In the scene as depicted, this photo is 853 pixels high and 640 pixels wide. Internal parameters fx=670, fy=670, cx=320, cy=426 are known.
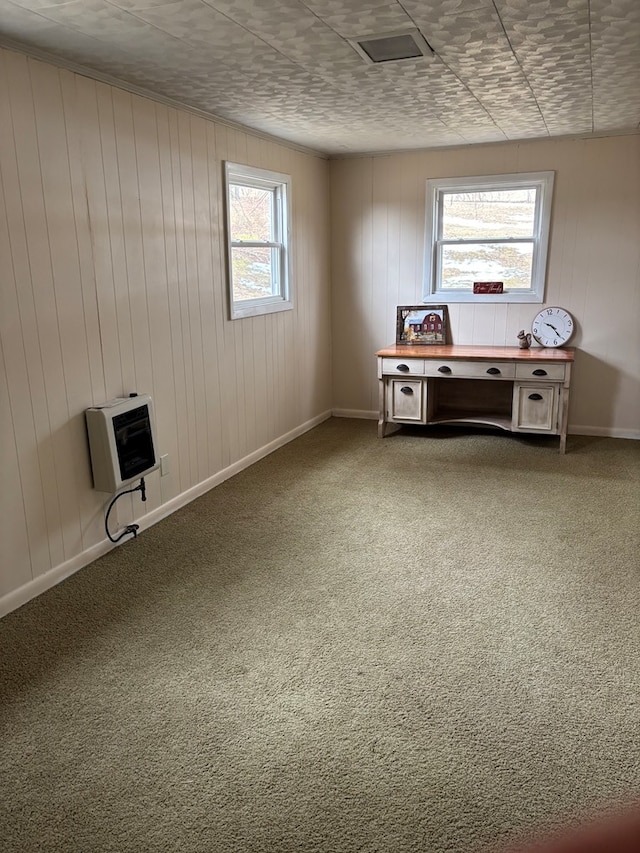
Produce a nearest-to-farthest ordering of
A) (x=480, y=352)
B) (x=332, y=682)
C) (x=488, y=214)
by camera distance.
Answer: (x=332, y=682)
(x=480, y=352)
(x=488, y=214)

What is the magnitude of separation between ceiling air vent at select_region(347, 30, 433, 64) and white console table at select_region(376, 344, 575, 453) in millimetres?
2497

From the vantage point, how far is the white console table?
16.1 feet

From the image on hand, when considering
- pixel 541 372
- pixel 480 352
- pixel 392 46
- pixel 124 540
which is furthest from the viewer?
pixel 480 352

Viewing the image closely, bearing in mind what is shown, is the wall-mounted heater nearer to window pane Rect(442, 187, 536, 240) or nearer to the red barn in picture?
the red barn in picture

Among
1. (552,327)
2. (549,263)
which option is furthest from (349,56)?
(552,327)

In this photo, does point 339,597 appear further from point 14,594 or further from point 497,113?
point 497,113

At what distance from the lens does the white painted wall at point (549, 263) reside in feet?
16.4

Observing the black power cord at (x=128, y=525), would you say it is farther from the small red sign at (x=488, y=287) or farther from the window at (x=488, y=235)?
the small red sign at (x=488, y=287)

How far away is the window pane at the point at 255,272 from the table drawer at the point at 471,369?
4.34 ft

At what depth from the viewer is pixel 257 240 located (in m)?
4.80

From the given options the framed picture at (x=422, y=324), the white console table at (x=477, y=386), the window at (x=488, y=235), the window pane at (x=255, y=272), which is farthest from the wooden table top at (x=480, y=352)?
the window pane at (x=255, y=272)

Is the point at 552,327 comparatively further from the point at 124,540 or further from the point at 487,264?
the point at 124,540

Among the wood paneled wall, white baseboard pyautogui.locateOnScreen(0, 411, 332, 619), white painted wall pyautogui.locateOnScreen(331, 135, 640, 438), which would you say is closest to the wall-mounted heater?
the wood paneled wall

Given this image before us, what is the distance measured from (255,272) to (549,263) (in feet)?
7.55
